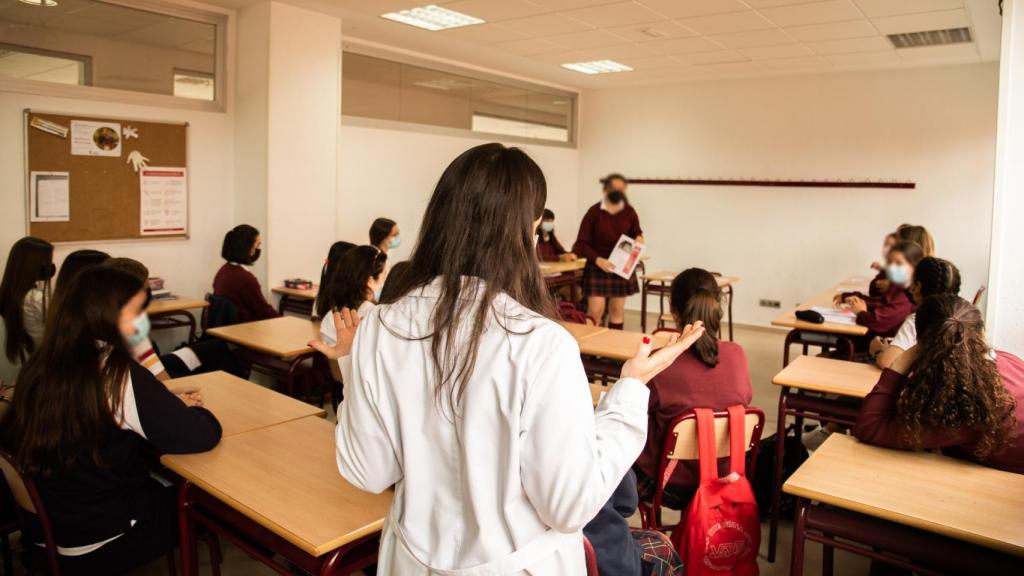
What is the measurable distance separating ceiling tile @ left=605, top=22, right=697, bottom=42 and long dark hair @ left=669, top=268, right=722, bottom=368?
133 inches

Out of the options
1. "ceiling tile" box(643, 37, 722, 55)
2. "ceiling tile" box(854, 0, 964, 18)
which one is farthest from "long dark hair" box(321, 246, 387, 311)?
"ceiling tile" box(643, 37, 722, 55)

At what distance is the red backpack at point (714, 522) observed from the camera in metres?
2.18

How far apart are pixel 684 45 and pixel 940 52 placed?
227 cm

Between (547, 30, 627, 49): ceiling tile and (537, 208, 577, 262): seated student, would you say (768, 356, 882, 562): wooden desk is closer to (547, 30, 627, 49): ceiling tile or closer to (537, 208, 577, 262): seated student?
(547, 30, 627, 49): ceiling tile

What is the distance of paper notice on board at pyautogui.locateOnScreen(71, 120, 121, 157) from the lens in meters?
4.54

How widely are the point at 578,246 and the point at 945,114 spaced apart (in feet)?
12.6

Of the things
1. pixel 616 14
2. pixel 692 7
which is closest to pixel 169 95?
pixel 616 14

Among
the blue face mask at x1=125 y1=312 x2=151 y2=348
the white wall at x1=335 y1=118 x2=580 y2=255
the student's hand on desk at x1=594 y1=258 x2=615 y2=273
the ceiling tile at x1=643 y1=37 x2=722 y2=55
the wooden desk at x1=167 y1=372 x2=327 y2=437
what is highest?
the ceiling tile at x1=643 y1=37 x2=722 y2=55

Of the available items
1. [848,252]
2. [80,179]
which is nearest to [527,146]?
[848,252]

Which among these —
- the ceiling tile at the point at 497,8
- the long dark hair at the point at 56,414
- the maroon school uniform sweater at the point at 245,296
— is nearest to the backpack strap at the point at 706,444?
the long dark hair at the point at 56,414

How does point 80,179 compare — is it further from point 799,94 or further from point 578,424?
point 799,94

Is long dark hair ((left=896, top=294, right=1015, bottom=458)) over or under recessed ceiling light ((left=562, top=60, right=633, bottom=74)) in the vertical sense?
under

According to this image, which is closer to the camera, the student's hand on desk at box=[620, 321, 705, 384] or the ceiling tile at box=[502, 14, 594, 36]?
the student's hand on desk at box=[620, 321, 705, 384]

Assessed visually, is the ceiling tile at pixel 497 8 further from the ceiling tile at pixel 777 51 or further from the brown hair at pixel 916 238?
the brown hair at pixel 916 238
